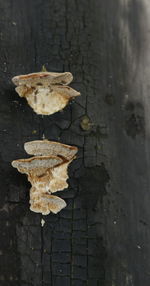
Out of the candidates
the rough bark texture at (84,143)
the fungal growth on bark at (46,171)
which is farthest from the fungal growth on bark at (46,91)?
the fungal growth on bark at (46,171)

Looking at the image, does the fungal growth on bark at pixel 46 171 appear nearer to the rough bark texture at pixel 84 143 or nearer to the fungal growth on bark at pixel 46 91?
the rough bark texture at pixel 84 143

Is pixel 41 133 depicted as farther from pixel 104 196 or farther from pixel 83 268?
pixel 83 268

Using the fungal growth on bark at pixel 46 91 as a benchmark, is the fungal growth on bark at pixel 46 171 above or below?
below

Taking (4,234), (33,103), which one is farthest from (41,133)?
(4,234)

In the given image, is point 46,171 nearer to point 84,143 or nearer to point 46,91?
point 84,143

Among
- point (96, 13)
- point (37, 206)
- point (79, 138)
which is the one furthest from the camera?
point (96, 13)

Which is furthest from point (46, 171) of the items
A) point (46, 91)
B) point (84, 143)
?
point (46, 91)
